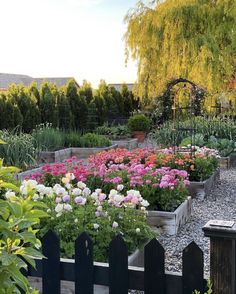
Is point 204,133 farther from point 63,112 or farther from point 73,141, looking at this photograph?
point 63,112

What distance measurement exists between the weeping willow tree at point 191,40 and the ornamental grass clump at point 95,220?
1090 centimetres

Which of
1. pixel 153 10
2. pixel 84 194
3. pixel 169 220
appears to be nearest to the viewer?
pixel 84 194

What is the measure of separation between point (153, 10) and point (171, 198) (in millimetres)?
11545

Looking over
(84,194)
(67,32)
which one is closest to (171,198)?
(84,194)

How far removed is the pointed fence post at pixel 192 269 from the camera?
211 cm

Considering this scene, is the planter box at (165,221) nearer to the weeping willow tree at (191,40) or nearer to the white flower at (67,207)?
the white flower at (67,207)

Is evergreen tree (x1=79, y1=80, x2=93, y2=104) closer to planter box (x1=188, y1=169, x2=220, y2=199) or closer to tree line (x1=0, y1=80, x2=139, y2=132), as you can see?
tree line (x1=0, y1=80, x2=139, y2=132)

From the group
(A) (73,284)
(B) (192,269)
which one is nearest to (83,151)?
(A) (73,284)

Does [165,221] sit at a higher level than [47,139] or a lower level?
lower

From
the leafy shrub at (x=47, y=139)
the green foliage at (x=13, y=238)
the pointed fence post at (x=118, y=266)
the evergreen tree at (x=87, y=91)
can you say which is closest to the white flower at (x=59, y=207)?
the pointed fence post at (x=118, y=266)

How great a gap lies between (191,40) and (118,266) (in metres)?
12.8

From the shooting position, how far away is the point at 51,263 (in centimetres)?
240

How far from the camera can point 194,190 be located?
636 centimetres

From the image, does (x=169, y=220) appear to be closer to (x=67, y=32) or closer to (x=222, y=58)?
(x=67, y=32)
